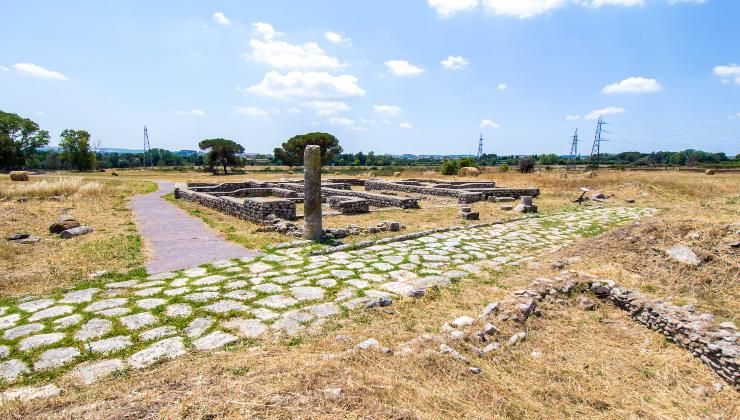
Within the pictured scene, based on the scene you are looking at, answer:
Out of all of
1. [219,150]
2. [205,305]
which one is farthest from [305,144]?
[205,305]

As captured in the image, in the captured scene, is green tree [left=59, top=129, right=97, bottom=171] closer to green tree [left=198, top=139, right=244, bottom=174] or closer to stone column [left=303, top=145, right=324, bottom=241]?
green tree [left=198, top=139, right=244, bottom=174]

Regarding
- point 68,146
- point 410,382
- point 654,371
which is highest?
point 68,146

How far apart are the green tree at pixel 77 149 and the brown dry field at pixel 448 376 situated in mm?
56563

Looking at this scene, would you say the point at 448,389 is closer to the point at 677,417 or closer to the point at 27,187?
the point at 677,417

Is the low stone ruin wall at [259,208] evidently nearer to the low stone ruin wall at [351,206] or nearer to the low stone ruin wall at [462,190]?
the low stone ruin wall at [351,206]

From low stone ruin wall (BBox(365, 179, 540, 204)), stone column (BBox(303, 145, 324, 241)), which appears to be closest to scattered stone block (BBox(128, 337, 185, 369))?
stone column (BBox(303, 145, 324, 241))

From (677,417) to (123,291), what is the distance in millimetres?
5729

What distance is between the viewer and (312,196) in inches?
329

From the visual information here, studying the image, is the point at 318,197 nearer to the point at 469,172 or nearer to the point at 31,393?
the point at 31,393

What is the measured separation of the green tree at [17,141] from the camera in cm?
4506

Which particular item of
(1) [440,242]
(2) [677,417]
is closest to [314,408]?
(2) [677,417]

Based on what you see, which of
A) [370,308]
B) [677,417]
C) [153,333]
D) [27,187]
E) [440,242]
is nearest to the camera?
[677,417]

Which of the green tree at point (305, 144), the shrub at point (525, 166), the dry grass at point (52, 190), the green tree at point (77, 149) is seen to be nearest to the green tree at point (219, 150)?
the green tree at point (305, 144)

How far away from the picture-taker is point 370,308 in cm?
440
